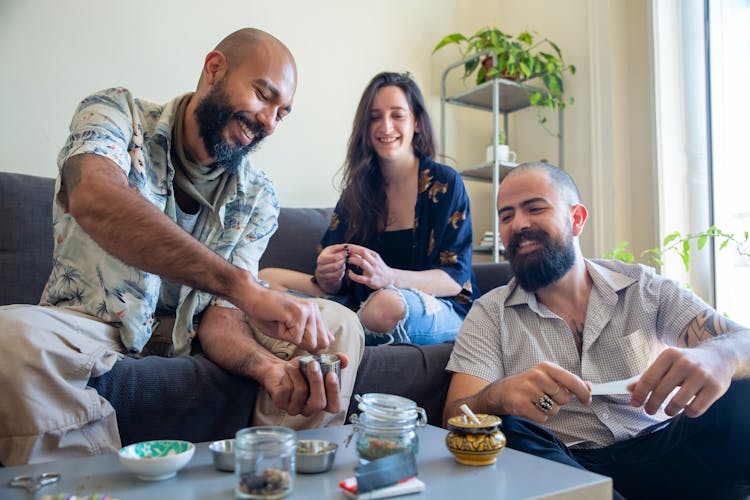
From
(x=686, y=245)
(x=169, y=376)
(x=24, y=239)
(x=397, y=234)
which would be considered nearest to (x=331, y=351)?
(x=169, y=376)

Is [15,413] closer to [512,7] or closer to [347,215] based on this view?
[347,215]

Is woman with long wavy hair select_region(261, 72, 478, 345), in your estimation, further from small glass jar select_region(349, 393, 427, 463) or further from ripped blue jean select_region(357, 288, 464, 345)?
small glass jar select_region(349, 393, 427, 463)

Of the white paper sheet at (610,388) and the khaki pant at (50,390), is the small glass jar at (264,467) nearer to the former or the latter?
the khaki pant at (50,390)

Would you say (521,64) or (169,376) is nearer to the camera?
(169,376)

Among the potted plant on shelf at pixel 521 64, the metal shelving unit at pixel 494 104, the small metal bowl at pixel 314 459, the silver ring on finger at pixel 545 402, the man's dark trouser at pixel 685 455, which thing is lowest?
the man's dark trouser at pixel 685 455

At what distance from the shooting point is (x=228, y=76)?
1475mm

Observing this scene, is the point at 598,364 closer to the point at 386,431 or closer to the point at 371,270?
the point at 371,270

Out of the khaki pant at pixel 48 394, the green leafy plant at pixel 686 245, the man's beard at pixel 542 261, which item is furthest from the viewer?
the green leafy plant at pixel 686 245

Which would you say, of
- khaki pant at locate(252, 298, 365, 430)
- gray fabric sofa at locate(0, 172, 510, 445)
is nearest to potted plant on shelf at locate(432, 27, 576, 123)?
gray fabric sofa at locate(0, 172, 510, 445)

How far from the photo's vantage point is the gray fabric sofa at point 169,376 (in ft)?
3.83

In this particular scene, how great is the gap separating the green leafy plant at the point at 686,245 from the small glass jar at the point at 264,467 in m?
1.97

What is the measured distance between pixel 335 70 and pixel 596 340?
1908 millimetres

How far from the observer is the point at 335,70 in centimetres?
284

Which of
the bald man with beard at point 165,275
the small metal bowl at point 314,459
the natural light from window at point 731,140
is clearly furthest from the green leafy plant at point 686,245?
the small metal bowl at point 314,459
